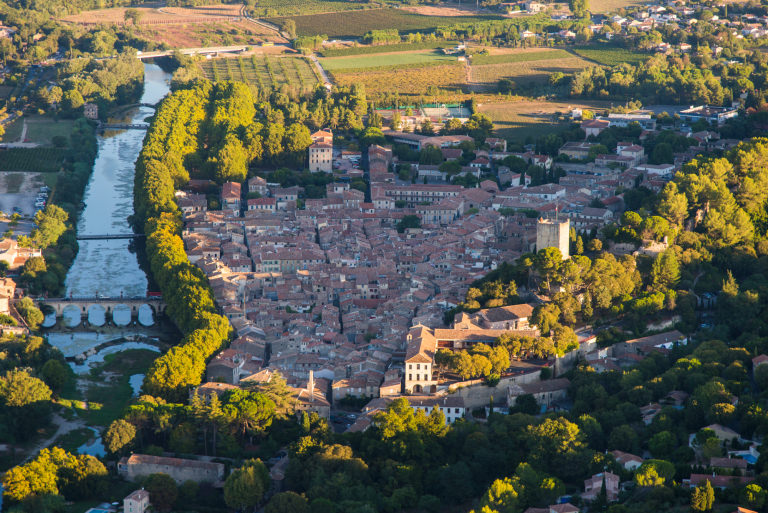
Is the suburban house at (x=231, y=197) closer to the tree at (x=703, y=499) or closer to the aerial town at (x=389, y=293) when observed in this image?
the aerial town at (x=389, y=293)

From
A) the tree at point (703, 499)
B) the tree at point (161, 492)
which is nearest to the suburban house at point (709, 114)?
Result: the tree at point (703, 499)

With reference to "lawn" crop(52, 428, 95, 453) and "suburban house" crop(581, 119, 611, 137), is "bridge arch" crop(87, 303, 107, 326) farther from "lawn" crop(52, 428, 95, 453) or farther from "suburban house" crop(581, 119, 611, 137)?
"suburban house" crop(581, 119, 611, 137)

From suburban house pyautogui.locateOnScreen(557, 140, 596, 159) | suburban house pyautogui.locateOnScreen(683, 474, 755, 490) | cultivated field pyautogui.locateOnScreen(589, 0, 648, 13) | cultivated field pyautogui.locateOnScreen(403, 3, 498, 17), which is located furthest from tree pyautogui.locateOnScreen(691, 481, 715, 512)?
cultivated field pyautogui.locateOnScreen(403, 3, 498, 17)

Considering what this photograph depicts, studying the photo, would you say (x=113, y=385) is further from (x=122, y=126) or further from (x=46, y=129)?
(x=122, y=126)

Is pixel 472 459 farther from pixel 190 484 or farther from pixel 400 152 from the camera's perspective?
pixel 400 152

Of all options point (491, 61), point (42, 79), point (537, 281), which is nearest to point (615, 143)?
point (537, 281)

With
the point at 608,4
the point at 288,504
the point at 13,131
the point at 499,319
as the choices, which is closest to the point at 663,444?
the point at 499,319
